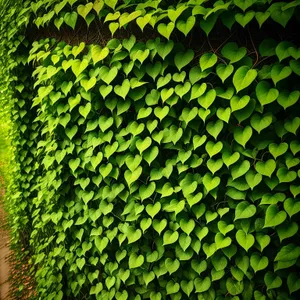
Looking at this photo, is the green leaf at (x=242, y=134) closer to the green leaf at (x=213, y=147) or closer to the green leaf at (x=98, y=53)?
the green leaf at (x=213, y=147)

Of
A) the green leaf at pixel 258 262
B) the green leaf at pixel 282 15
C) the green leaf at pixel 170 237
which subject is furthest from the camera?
the green leaf at pixel 170 237

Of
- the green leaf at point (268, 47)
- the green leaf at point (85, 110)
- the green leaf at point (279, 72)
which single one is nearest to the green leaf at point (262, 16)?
the green leaf at point (268, 47)

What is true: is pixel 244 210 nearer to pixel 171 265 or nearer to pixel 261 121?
pixel 261 121

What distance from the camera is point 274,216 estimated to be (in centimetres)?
179

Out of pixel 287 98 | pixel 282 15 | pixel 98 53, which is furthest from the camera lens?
pixel 98 53

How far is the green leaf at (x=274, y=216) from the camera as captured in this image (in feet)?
5.81

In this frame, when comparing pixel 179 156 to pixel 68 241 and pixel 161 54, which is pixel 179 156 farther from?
pixel 68 241

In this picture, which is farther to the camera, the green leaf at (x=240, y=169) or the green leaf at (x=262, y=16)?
the green leaf at (x=240, y=169)

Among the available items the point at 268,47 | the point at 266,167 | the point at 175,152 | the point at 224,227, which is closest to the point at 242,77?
the point at 268,47

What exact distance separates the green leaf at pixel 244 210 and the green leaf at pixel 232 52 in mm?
942

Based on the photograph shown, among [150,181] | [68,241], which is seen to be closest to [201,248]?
[150,181]

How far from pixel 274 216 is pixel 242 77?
90cm

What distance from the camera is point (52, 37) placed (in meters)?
2.58

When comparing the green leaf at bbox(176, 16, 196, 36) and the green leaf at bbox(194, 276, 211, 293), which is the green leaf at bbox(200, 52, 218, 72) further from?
the green leaf at bbox(194, 276, 211, 293)
